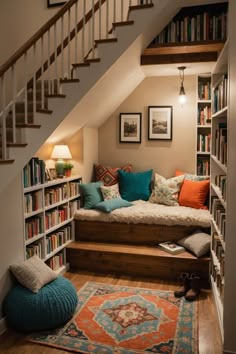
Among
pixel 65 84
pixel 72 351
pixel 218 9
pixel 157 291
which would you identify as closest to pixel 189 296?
pixel 157 291

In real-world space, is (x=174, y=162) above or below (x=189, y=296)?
above

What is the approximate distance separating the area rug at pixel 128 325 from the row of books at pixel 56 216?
2.81 feet

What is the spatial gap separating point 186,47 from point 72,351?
323cm

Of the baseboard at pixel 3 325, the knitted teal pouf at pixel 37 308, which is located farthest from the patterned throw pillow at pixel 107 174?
the baseboard at pixel 3 325

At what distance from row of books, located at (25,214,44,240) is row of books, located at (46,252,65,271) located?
1.49 ft

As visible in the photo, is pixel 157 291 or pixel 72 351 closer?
pixel 72 351

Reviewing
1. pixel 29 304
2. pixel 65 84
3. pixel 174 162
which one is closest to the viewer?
pixel 29 304

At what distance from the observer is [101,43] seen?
312cm

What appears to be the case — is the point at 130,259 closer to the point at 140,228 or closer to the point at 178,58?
the point at 140,228

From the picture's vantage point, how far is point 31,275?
9.26 feet

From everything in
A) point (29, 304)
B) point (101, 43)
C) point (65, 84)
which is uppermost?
point (101, 43)

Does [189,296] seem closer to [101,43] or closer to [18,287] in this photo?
[18,287]

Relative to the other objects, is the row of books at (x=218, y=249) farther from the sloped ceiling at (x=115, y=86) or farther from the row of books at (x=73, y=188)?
the sloped ceiling at (x=115, y=86)

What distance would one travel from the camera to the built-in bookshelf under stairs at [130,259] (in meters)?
3.60
